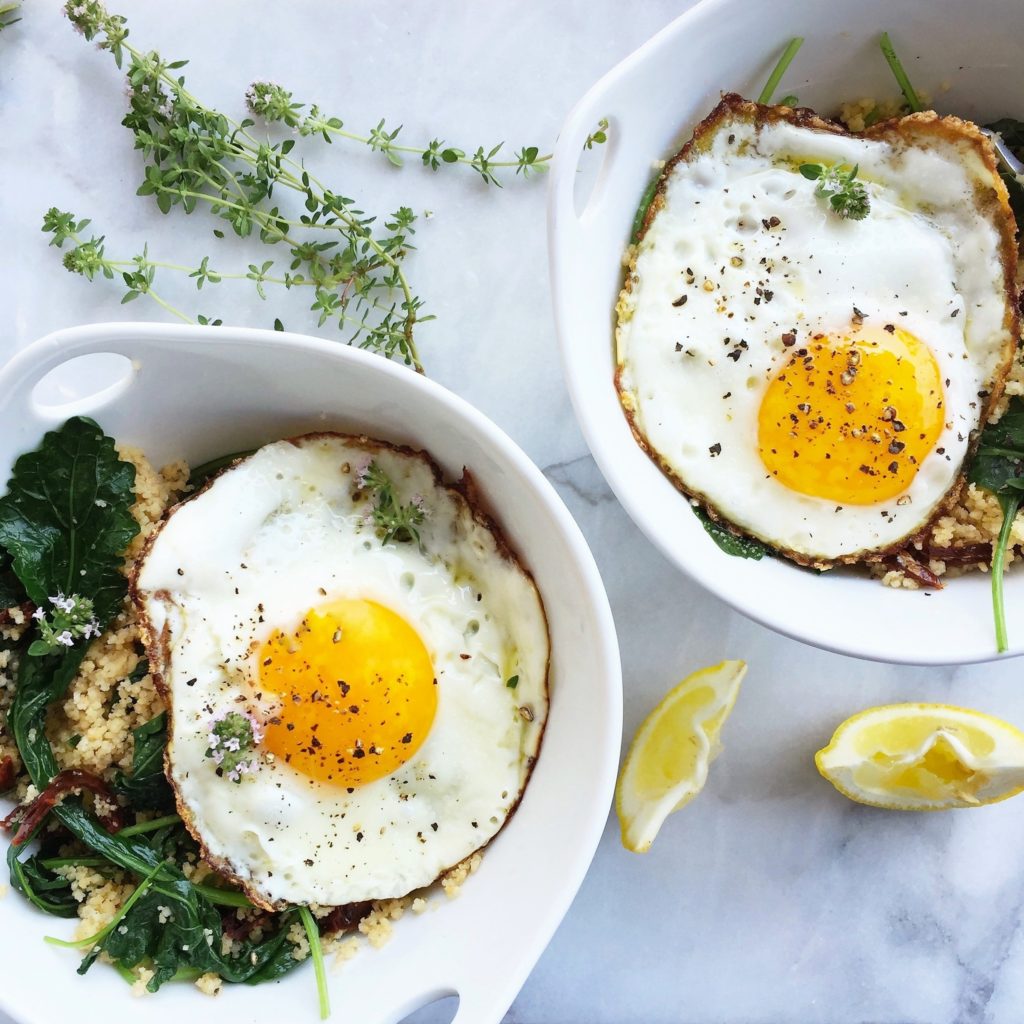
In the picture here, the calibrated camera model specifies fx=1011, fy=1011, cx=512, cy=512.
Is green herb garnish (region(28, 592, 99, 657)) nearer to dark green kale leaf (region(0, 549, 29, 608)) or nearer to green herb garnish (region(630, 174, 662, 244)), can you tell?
dark green kale leaf (region(0, 549, 29, 608))

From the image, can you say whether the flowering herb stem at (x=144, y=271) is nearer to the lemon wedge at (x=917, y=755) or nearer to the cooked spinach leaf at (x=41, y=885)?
the cooked spinach leaf at (x=41, y=885)

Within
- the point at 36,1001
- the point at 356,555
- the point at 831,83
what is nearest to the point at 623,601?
the point at 356,555

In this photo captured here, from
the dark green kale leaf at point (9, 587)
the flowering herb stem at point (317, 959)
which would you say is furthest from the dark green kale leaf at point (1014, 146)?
the dark green kale leaf at point (9, 587)

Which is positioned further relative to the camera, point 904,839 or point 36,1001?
point 904,839

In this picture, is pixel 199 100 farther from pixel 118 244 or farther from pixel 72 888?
pixel 72 888

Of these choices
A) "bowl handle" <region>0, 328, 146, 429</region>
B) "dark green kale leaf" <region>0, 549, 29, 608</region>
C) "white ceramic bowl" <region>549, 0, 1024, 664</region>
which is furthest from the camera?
"dark green kale leaf" <region>0, 549, 29, 608</region>

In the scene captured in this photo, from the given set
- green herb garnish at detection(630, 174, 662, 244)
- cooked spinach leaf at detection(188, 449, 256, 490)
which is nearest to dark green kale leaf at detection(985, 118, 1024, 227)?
green herb garnish at detection(630, 174, 662, 244)
